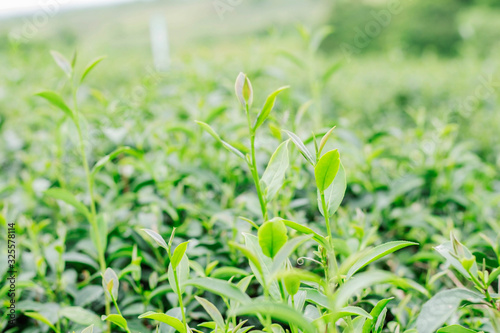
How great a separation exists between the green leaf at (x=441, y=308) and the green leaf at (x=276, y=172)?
1.27 feet

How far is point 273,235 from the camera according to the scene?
682 mm

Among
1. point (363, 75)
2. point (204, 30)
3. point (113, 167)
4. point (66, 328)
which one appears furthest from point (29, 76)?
point (204, 30)

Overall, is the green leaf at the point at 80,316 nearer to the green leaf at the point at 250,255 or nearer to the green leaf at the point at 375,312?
the green leaf at the point at 250,255

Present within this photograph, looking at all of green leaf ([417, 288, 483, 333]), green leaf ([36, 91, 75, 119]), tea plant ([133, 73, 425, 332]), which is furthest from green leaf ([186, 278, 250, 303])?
green leaf ([36, 91, 75, 119])

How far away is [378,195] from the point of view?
4.67 ft

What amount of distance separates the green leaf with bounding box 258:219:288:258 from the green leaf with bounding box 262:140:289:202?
13 cm

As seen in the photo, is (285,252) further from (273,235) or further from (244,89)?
(244,89)

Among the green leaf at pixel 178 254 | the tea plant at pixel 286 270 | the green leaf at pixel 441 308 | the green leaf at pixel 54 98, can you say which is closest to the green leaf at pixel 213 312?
the tea plant at pixel 286 270

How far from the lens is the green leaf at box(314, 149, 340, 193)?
72 cm

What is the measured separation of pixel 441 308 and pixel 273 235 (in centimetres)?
40

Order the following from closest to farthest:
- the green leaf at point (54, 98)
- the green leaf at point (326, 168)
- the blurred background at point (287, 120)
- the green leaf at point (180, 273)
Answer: the green leaf at point (326, 168) → the green leaf at point (180, 273) → the green leaf at point (54, 98) → the blurred background at point (287, 120)

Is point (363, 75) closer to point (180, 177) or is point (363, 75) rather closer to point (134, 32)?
point (180, 177)

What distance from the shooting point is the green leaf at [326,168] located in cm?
72

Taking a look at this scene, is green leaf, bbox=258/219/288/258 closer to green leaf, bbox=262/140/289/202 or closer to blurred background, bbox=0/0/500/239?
green leaf, bbox=262/140/289/202
